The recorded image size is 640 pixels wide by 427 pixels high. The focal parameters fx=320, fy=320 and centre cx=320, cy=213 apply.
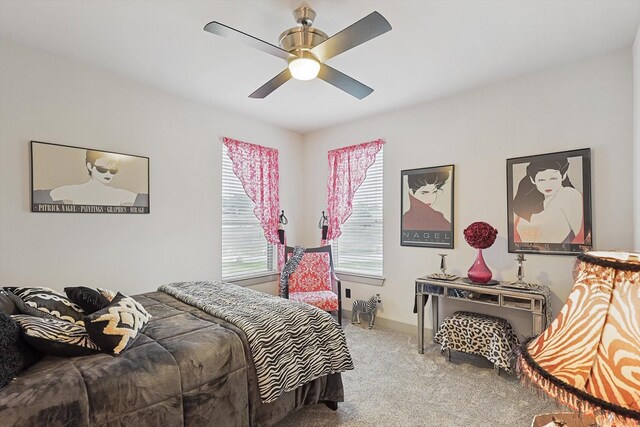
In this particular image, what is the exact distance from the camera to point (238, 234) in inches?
164

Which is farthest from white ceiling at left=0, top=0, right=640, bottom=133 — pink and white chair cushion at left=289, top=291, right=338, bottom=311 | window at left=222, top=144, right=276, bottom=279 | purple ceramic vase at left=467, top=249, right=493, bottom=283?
pink and white chair cushion at left=289, top=291, right=338, bottom=311

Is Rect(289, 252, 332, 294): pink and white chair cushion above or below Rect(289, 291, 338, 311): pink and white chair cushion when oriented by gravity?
above

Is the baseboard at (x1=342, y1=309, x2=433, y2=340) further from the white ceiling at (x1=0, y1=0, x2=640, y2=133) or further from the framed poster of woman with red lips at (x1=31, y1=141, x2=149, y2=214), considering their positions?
the framed poster of woman with red lips at (x1=31, y1=141, x2=149, y2=214)

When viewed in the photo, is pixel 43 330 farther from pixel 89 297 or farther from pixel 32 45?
pixel 32 45

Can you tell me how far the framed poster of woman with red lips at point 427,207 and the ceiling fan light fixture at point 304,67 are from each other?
2040 millimetres

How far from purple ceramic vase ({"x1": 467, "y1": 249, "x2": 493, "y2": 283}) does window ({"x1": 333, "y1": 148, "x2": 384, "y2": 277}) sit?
4.31 ft

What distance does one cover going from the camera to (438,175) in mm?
3605

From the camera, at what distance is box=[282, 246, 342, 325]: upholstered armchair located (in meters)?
3.95

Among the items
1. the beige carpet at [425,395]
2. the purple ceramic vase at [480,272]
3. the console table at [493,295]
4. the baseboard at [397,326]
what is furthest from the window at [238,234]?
the purple ceramic vase at [480,272]

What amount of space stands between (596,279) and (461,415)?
1.97 meters

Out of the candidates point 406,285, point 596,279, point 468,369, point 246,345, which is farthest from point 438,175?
point 596,279

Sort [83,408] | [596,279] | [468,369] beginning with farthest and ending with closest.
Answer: [468,369], [83,408], [596,279]

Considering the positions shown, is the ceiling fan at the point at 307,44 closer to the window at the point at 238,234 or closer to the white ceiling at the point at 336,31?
the white ceiling at the point at 336,31

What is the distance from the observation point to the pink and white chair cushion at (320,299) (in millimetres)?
3641
